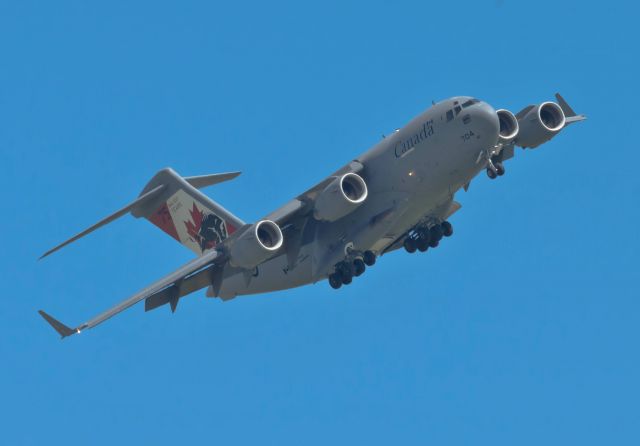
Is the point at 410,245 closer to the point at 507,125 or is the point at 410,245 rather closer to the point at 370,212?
the point at 370,212

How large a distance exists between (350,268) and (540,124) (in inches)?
218

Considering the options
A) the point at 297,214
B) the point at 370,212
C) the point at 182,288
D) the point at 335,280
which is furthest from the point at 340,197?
the point at 182,288

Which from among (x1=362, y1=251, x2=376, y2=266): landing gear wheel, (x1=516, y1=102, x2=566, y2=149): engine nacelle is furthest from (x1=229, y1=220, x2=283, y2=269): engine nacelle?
(x1=516, y1=102, x2=566, y2=149): engine nacelle

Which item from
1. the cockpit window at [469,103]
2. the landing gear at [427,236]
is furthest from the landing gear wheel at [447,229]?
the cockpit window at [469,103]

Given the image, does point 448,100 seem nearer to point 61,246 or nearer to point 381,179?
point 381,179

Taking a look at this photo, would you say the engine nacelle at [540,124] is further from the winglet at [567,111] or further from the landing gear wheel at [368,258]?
the landing gear wheel at [368,258]

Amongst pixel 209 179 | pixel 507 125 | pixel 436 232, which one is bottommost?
pixel 436 232

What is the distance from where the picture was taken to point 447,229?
33188 mm

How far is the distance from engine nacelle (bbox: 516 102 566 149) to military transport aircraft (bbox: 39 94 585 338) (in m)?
0.02

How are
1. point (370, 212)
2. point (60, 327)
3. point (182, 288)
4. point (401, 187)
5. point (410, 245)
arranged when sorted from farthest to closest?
point (410, 245)
point (182, 288)
point (370, 212)
point (401, 187)
point (60, 327)

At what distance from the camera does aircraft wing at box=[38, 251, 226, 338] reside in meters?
31.3

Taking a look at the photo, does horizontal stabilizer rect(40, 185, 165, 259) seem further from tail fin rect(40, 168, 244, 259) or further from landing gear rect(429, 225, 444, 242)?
landing gear rect(429, 225, 444, 242)

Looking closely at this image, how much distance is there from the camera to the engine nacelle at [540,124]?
32.5 meters

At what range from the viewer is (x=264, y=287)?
1337 inches
